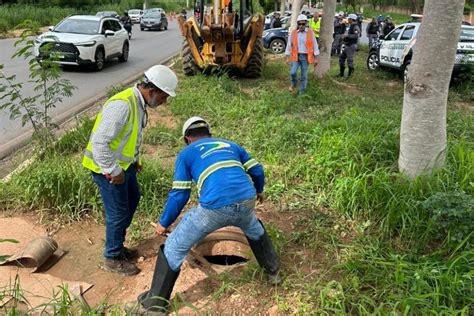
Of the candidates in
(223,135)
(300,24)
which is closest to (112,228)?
(223,135)

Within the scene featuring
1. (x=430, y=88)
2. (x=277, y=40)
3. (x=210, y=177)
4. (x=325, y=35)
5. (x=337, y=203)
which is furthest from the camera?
(x=277, y=40)

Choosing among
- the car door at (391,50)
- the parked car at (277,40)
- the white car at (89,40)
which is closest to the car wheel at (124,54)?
the white car at (89,40)

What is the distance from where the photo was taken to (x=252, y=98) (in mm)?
9344

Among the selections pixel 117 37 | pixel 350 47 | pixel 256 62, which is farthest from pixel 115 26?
pixel 350 47

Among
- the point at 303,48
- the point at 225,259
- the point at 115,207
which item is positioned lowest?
the point at 225,259

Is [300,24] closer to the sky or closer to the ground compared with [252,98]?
closer to the sky

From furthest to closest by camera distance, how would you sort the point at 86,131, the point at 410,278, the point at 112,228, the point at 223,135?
the point at 223,135 < the point at 86,131 < the point at 112,228 < the point at 410,278

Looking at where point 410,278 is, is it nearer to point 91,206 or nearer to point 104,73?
point 91,206

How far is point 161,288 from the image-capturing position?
10.4 feet

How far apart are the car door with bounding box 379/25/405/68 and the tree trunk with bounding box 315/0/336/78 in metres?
2.56

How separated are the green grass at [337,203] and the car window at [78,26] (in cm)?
778

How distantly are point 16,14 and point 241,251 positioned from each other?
29581 millimetres

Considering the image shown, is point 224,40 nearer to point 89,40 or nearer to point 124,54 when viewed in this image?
point 89,40

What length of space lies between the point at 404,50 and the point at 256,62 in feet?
13.1
